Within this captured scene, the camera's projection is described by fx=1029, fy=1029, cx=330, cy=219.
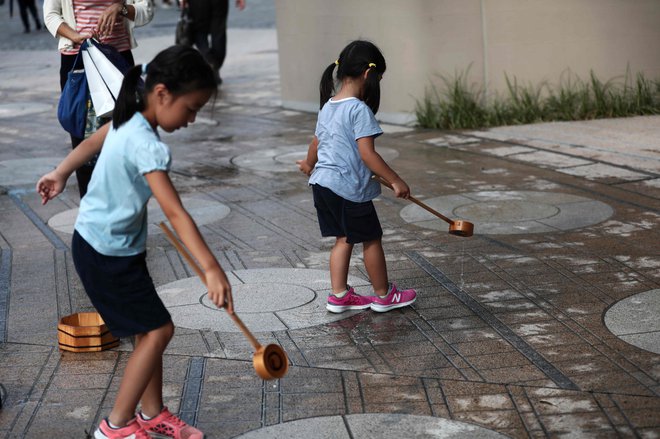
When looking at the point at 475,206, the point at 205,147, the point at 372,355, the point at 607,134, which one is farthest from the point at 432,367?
the point at 205,147

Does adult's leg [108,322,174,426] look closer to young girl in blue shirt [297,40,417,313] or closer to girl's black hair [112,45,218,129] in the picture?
girl's black hair [112,45,218,129]

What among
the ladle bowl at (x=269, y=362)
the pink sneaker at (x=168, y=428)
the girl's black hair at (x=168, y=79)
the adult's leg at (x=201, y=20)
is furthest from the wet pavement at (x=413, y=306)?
the adult's leg at (x=201, y=20)

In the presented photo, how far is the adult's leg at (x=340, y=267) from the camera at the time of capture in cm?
504

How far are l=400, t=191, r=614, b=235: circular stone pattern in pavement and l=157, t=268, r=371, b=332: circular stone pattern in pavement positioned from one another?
1290mm

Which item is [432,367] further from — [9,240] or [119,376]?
[9,240]

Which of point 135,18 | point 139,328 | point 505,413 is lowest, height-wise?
point 505,413

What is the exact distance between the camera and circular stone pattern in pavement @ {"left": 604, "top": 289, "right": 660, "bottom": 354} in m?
4.45

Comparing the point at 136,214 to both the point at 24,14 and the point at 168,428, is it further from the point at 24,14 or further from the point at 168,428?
the point at 24,14

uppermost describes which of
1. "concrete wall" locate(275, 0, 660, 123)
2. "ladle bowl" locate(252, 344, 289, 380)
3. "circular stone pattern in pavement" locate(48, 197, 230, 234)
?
"concrete wall" locate(275, 0, 660, 123)

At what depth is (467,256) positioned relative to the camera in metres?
5.90

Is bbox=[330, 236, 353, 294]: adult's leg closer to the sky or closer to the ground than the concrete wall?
closer to the ground

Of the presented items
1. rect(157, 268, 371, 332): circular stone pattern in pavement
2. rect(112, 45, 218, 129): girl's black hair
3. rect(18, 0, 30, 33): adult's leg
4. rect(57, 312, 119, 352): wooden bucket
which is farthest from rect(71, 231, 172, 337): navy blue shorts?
rect(18, 0, 30, 33): adult's leg

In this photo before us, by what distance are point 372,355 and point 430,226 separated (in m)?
2.26

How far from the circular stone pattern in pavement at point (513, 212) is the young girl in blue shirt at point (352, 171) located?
1.55 metres
